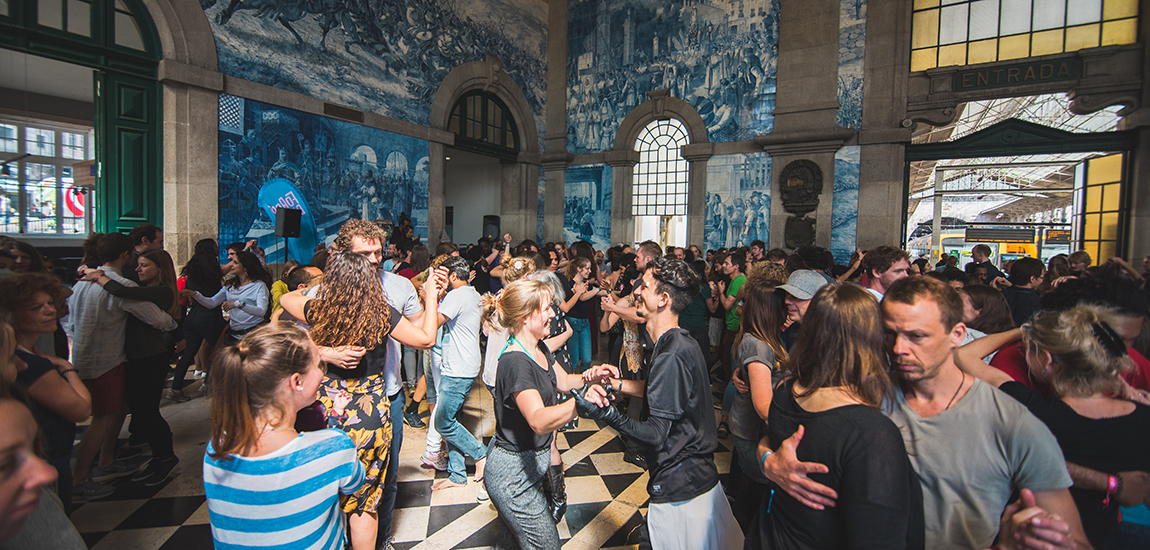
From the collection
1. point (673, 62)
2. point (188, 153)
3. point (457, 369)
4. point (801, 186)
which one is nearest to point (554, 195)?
point (673, 62)

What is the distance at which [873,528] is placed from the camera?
1222 mm

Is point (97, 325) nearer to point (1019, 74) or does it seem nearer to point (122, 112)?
point (122, 112)

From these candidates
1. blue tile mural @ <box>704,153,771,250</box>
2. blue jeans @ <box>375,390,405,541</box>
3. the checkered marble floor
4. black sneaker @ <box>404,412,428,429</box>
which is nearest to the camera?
blue jeans @ <box>375,390,405,541</box>

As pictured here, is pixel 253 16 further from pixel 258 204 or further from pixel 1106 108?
pixel 1106 108

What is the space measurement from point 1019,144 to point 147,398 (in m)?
16.1

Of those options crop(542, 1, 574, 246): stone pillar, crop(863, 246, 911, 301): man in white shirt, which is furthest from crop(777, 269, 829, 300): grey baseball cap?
crop(542, 1, 574, 246): stone pillar

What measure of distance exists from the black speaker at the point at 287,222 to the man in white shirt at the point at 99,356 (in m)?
4.74

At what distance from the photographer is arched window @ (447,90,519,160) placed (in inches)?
558

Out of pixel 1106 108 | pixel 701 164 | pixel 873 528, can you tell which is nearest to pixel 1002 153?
pixel 1106 108

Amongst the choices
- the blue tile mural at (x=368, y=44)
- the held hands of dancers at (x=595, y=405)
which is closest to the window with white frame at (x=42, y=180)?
the blue tile mural at (x=368, y=44)

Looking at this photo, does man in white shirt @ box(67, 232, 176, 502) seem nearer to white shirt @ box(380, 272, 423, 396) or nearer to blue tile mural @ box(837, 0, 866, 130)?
white shirt @ box(380, 272, 423, 396)

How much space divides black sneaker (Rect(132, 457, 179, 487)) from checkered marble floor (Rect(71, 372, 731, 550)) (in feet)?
0.19

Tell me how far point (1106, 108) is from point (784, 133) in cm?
643

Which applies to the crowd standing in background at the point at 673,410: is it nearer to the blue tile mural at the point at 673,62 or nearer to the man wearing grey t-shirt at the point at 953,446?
the man wearing grey t-shirt at the point at 953,446
